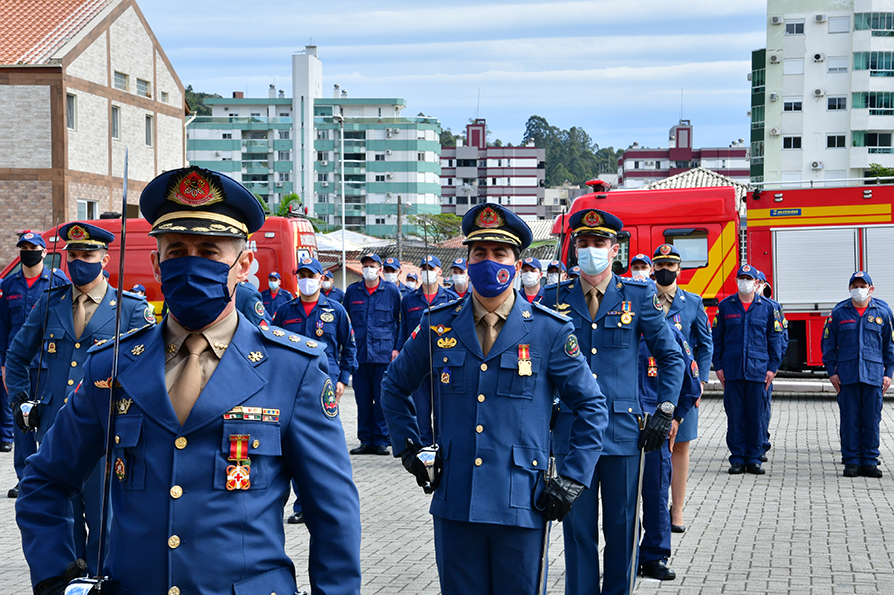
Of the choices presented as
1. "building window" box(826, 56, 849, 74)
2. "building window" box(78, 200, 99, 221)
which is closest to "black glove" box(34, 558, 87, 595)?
"building window" box(78, 200, 99, 221)

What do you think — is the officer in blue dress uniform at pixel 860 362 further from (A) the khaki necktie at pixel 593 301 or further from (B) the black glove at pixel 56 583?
(B) the black glove at pixel 56 583

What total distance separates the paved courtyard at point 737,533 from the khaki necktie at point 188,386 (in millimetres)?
4156

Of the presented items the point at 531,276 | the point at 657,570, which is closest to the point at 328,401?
the point at 657,570

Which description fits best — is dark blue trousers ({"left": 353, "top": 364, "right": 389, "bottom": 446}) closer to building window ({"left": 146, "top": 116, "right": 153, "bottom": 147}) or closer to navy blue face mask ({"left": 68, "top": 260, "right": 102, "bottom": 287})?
navy blue face mask ({"left": 68, "top": 260, "right": 102, "bottom": 287})

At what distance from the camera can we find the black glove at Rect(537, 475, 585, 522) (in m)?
4.38

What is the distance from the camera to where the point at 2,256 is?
33.9 meters

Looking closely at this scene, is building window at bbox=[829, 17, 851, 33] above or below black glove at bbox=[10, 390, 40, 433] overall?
above

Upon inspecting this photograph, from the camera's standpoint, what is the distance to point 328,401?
9.37 feet

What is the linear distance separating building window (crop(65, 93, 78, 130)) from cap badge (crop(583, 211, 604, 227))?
1220 inches

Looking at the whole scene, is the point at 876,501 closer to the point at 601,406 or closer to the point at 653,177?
the point at 601,406

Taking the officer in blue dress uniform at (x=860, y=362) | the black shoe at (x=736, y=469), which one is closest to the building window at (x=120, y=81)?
the officer in blue dress uniform at (x=860, y=362)

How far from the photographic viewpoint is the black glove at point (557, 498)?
4379mm

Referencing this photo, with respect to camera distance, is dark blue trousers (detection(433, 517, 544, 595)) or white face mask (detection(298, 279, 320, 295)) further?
white face mask (detection(298, 279, 320, 295))

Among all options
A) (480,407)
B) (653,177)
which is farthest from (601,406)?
(653,177)
